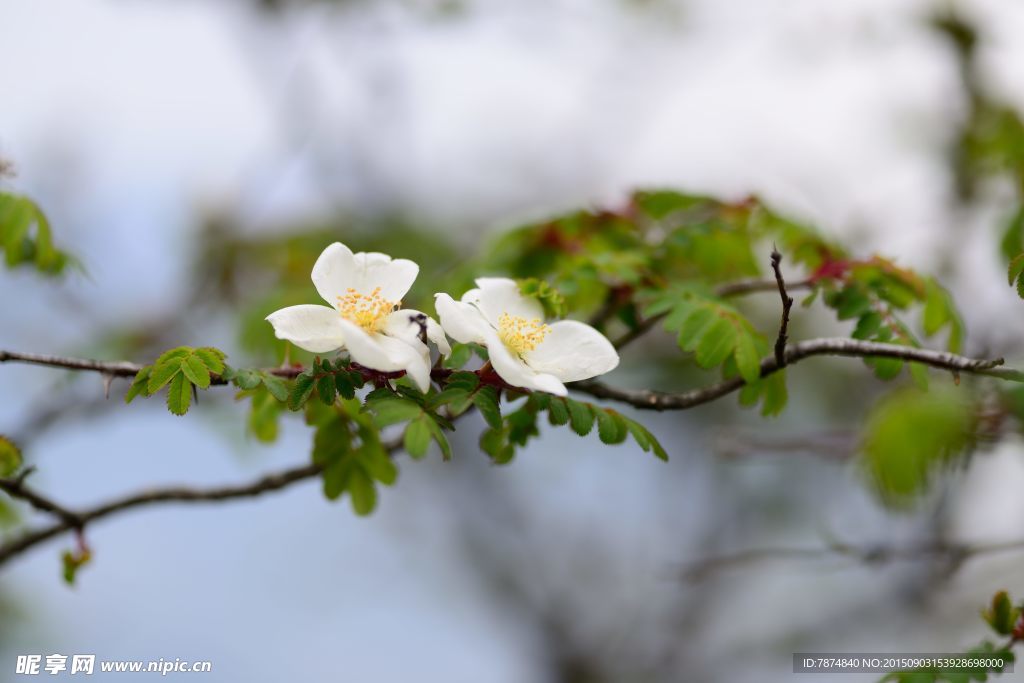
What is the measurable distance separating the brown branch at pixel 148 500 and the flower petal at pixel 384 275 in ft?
1.98

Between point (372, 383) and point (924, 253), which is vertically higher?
point (924, 253)

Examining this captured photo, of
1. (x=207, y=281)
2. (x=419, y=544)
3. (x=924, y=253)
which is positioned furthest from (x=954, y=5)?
(x=419, y=544)

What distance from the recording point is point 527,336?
1632mm

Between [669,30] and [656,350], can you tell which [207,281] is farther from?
[669,30]

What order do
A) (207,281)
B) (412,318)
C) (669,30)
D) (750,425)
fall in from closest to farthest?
(412,318) → (207,281) → (669,30) → (750,425)

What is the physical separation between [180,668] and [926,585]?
4.30m

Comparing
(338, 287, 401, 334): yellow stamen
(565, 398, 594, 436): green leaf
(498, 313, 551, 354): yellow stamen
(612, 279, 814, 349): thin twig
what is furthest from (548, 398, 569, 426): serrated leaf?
(612, 279, 814, 349): thin twig

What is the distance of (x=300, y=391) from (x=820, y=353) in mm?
1017

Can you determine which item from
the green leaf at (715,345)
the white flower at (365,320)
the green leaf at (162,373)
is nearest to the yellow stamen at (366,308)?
the white flower at (365,320)

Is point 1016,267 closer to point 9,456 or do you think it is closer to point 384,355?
point 384,355

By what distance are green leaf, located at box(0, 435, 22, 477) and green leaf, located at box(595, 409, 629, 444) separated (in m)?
1.20

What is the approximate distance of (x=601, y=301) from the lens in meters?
2.38

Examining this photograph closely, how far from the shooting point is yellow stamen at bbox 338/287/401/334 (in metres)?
1.53

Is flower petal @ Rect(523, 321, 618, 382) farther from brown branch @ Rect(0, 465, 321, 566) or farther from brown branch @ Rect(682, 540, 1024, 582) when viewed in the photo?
brown branch @ Rect(682, 540, 1024, 582)
